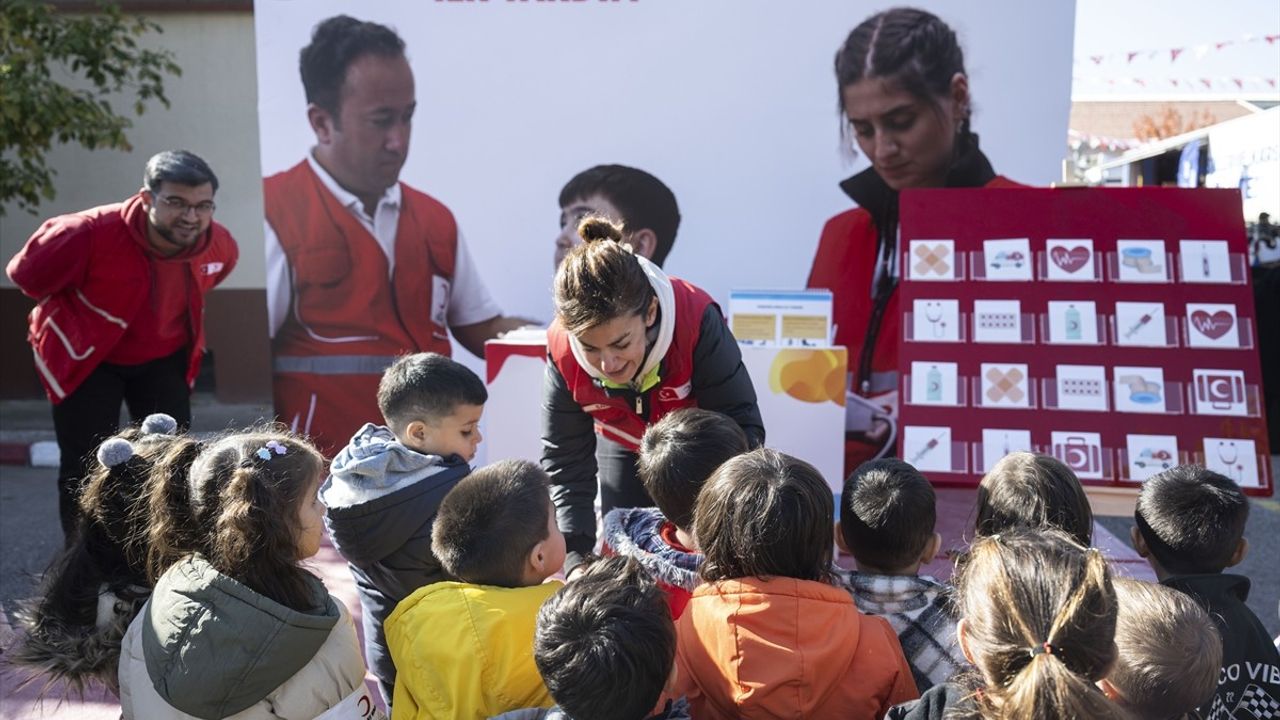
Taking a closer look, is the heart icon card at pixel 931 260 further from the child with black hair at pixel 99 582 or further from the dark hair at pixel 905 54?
the child with black hair at pixel 99 582

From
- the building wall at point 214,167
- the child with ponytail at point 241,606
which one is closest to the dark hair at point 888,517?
the child with ponytail at point 241,606

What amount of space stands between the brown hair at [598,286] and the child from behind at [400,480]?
27 centimetres

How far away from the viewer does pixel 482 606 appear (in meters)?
1.62

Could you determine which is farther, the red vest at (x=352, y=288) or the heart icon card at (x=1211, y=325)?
the red vest at (x=352, y=288)

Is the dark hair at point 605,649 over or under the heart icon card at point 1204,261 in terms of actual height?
under

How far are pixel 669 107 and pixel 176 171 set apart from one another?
2212 mm

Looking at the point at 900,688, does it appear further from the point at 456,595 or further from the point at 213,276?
the point at 213,276

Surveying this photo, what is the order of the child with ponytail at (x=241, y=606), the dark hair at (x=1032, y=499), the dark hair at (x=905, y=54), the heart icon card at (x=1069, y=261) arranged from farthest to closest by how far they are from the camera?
the dark hair at (x=905, y=54) < the heart icon card at (x=1069, y=261) < the dark hair at (x=1032, y=499) < the child with ponytail at (x=241, y=606)

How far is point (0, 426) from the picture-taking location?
A: 23.3 feet

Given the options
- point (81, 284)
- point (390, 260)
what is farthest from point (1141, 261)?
point (81, 284)

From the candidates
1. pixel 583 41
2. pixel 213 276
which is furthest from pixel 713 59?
pixel 213 276

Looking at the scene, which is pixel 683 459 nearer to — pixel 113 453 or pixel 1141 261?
pixel 113 453

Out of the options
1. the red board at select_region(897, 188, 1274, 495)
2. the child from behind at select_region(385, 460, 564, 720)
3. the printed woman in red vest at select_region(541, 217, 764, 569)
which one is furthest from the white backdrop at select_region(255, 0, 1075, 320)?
the child from behind at select_region(385, 460, 564, 720)

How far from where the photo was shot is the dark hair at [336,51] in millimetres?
4660
